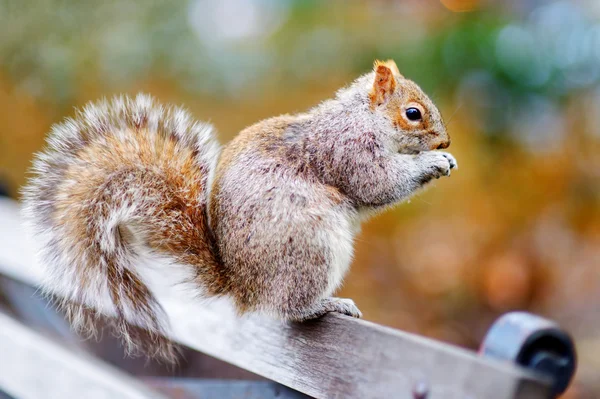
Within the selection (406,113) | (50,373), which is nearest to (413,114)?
(406,113)

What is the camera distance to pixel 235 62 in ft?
9.82

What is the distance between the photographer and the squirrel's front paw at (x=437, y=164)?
1041 mm

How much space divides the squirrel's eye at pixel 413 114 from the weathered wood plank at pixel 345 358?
0.37 metres

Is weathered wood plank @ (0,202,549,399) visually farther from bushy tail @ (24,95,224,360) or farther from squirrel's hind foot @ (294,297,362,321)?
bushy tail @ (24,95,224,360)

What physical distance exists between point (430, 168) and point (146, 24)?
7.18ft

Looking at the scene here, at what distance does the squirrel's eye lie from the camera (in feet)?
3.56

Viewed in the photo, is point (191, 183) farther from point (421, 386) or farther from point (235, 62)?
point (235, 62)

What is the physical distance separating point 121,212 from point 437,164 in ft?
1.58

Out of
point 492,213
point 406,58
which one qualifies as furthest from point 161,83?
point 492,213

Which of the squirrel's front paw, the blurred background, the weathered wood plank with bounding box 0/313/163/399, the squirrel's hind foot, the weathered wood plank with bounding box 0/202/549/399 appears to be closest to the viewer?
the weathered wood plank with bounding box 0/202/549/399

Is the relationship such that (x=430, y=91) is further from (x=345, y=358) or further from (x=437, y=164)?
(x=345, y=358)

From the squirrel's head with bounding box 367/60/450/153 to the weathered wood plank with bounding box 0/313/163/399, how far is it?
62cm

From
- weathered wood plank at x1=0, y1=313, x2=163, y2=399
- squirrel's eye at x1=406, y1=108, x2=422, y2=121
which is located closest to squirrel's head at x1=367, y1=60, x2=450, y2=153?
squirrel's eye at x1=406, y1=108, x2=422, y2=121

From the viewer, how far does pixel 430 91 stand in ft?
8.41
